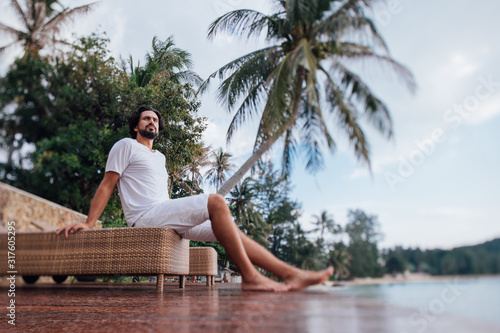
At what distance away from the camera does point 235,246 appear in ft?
3.90

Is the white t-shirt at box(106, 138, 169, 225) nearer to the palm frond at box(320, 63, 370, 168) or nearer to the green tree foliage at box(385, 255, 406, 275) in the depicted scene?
the green tree foliage at box(385, 255, 406, 275)

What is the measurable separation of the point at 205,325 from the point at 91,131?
2.02 metres

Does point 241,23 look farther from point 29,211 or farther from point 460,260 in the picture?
point 460,260

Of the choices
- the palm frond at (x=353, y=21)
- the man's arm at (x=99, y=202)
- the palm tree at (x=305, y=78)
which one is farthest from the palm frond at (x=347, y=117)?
the man's arm at (x=99, y=202)

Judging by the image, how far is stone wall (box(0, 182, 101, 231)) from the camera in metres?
1.72

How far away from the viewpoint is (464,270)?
1.04m

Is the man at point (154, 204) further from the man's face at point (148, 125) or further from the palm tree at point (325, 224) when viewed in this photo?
the palm tree at point (325, 224)

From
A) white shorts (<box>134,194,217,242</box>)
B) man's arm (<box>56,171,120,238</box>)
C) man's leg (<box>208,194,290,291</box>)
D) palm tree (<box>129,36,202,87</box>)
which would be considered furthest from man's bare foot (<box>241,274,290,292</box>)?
palm tree (<box>129,36,202,87</box>)

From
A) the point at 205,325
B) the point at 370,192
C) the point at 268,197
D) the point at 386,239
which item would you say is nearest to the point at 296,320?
the point at 205,325

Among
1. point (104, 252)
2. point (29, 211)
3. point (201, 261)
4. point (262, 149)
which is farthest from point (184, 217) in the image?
point (29, 211)

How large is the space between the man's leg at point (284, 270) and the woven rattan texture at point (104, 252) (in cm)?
44

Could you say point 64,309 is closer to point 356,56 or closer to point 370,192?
point 370,192

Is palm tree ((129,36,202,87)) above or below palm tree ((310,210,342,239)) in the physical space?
above

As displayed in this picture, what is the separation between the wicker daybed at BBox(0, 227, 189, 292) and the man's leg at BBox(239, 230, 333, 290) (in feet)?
1.46
